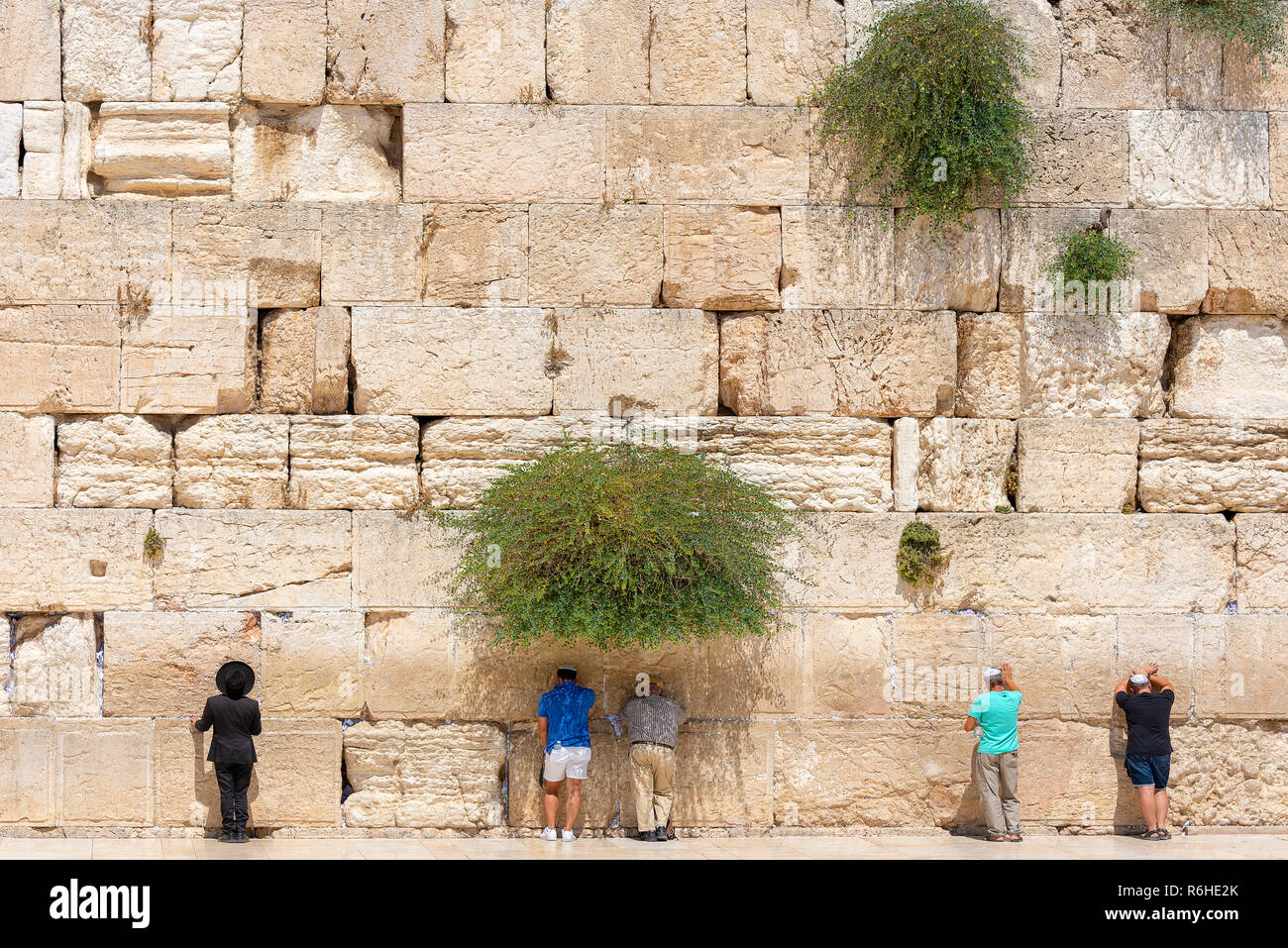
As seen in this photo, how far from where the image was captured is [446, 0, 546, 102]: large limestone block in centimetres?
790

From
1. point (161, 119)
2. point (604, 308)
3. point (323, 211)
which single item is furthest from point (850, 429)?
point (161, 119)

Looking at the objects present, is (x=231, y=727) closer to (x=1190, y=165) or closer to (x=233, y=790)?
(x=233, y=790)

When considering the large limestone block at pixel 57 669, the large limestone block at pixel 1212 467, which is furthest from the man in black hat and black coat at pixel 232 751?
the large limestone block at pixel 1212 467

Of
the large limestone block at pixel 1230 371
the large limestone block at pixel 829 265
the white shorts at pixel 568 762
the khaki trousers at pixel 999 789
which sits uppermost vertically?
the large limestone block at pixel 829 265

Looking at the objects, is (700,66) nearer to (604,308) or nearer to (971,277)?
(604,308)

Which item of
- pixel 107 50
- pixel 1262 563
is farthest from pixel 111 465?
pixel 1262 563

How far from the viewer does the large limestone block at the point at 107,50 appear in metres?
7.80

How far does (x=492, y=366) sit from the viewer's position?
777cm

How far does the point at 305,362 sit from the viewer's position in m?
7.79

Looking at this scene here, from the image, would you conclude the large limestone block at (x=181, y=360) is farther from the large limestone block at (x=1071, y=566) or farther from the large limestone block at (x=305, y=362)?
the large limestone block at (x=1071, y=566)

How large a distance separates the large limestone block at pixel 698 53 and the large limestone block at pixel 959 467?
8.55ft

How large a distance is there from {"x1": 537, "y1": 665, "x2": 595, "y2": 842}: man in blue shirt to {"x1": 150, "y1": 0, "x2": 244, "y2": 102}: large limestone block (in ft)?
14.6

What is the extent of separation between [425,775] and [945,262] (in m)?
4.75

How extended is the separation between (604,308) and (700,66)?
5.76 ft
